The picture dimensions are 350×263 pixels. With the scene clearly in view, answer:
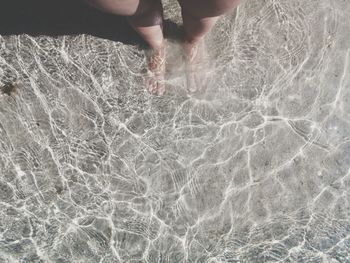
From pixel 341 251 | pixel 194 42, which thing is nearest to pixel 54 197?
pixel 194 42

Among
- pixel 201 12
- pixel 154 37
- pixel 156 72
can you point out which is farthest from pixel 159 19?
pixel 156 72

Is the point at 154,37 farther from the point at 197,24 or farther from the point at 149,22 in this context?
the point at 197,24

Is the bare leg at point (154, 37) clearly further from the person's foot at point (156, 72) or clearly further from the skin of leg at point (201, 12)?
the skin of leg at point (201, 12)

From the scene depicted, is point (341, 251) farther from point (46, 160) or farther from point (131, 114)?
point (46, 160)

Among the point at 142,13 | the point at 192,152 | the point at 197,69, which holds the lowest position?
the point at 192,152

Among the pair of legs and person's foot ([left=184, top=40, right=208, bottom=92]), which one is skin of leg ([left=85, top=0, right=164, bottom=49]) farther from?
person's foot ([left=184, top=40, right=208, bottom=92])

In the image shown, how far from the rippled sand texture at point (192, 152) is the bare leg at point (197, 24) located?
15 centimetres

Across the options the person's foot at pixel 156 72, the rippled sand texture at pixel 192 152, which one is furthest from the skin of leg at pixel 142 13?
the rippled sand texture at pixel 192 152

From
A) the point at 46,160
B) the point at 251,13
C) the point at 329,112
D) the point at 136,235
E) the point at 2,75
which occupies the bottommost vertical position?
the point at 136,235

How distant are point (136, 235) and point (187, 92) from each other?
3.77 feet

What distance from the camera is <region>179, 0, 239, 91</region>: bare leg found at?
2.64 m

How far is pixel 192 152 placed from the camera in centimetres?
378

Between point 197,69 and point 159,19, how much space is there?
67 centimetres

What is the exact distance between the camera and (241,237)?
3777mm
